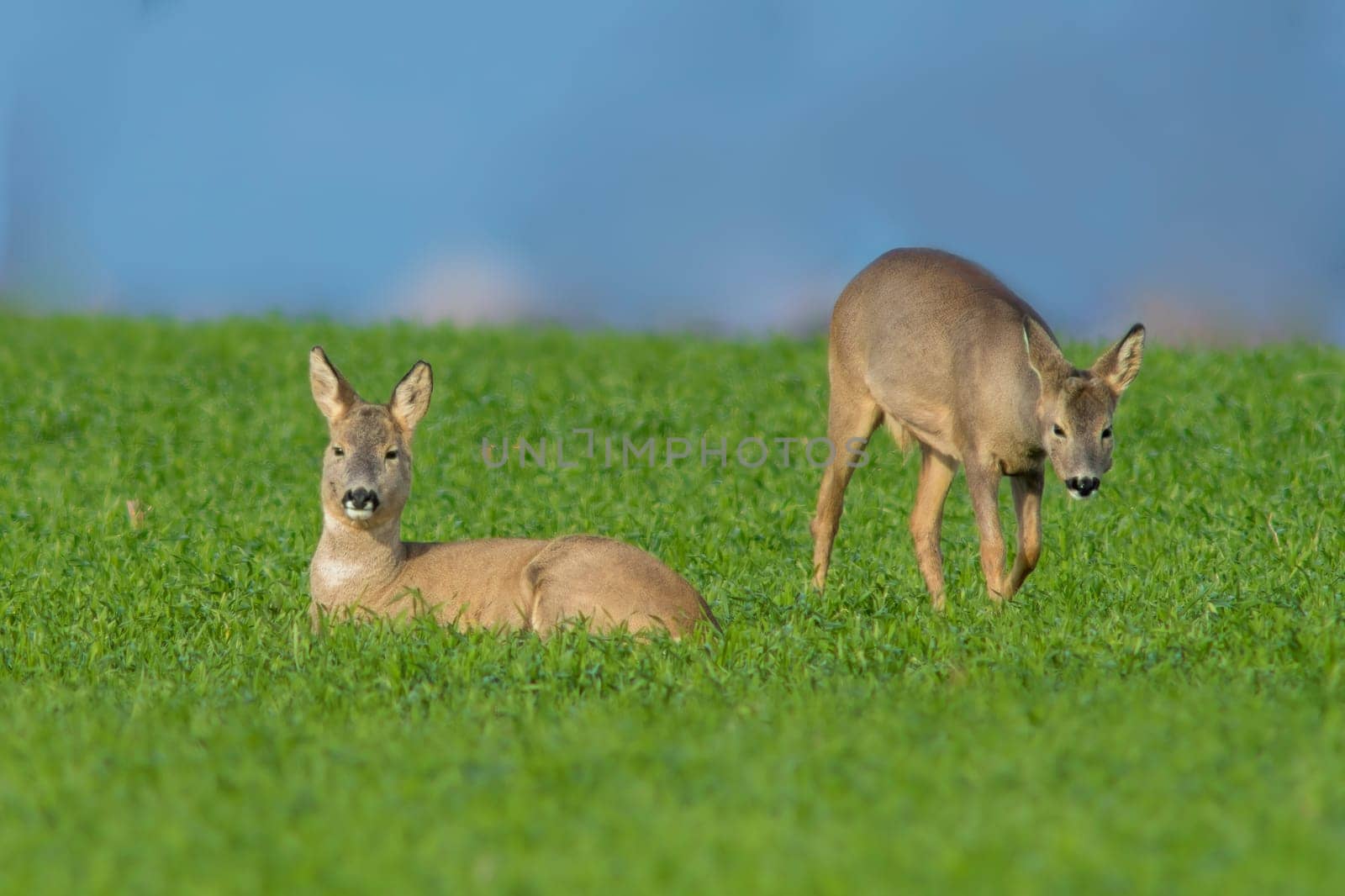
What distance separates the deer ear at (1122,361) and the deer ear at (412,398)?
11.7ft

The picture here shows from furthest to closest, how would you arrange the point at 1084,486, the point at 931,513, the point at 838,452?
the point at 838,452
the point at 931,513
the point at 1084,486

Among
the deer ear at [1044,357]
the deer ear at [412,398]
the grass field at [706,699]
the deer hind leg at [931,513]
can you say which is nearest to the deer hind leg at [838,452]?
the grass field at [706,699]

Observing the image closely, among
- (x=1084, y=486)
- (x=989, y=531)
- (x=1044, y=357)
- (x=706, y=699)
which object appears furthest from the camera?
(x=989, y=531)

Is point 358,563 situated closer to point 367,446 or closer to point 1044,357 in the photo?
point 367,446

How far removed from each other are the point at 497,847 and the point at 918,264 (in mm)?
6828

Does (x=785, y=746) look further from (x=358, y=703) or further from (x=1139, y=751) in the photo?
(x=358, y=703)

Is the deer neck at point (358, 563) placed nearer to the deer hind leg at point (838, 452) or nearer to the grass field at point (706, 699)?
the grass field at point (706, 699)

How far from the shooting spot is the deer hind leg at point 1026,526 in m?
9.05

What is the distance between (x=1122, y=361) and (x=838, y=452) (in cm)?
224

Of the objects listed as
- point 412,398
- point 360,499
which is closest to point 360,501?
point 360,499

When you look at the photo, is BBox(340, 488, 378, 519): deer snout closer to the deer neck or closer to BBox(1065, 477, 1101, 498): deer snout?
the deer neck

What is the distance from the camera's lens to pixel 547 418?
16.5 metres

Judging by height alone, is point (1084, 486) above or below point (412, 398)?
below

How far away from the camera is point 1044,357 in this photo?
886cm
